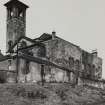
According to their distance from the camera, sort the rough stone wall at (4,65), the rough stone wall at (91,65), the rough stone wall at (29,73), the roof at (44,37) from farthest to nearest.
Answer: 1. the rough stone wall at (91,65)
2. the roof at (44,37)
3. the rough stone wall at (4,65)
4. the rough stone wall at (29,73)

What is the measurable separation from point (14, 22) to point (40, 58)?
1123 centimetres

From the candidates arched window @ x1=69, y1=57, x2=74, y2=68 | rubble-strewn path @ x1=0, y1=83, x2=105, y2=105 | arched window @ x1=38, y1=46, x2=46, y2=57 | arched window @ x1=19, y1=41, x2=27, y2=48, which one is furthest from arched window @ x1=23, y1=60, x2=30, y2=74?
arched window @ x1=69, y1=57, x2=74, y2=68

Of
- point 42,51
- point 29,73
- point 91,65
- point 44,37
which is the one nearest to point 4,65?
point 29,73

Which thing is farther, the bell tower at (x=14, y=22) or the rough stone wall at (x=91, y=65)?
the rough stone wall at (x=91, y=65)

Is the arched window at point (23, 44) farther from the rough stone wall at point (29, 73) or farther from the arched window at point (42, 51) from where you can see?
the rough stone wall at point (29, 73)

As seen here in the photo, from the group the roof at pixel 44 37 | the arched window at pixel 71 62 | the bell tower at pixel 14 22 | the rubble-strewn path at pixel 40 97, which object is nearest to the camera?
the rubble-strewn path at pixel 40 97

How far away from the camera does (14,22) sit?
44.7m

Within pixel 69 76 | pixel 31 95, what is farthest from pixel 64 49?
pixel 31 95

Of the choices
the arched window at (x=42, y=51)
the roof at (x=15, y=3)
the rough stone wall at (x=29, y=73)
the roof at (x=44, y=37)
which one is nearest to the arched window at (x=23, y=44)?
the roof at (x=44, y=37)

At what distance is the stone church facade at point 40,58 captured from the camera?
1292 inches

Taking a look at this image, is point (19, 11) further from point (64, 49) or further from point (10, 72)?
point (10, 72)

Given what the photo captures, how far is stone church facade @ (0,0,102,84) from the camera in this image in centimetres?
3281

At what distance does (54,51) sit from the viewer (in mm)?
38656

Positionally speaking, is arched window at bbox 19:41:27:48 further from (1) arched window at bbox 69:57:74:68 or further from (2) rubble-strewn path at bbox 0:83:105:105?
(2) rubble-strewn path at bbox 0:83:105:105
